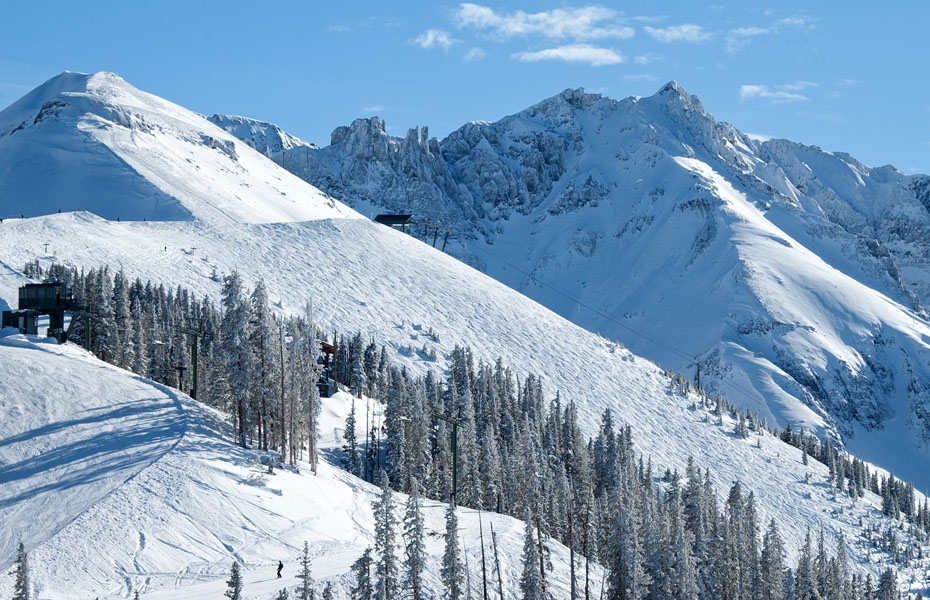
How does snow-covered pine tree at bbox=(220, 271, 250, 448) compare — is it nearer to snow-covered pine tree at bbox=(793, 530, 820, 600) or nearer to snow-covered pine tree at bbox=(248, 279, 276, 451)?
snow-covered pine tree at bbox=(248, 279, 276, 451)

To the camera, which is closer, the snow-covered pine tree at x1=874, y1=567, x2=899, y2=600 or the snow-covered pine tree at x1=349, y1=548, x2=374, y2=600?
the snow-covered pine tree at x1=349, y1=548, x2=374, y2=600

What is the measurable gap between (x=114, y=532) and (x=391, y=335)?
9170 centimetres

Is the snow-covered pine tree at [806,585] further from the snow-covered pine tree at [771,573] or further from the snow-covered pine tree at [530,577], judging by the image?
the snow-covered pine tree at [530,577]

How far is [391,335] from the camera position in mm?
143250

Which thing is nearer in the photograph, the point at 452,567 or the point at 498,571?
the point at 452,567

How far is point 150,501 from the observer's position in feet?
183

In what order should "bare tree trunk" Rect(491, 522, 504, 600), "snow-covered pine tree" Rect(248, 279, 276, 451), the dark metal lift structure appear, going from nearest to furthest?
"bare tree trunk" Rect(491, 522, 504, 600)
"snow-covered pine tree" Rect(248, 279, 276, 451)
the dark metal lift structure

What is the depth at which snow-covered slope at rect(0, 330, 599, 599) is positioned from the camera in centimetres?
4988

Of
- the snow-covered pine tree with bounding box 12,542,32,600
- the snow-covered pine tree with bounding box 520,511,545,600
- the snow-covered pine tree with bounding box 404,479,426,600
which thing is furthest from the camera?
the snow-covered pine tree with bounding box 520,511,545,600

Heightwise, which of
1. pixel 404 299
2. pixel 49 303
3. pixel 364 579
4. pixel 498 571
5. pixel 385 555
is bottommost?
pixel 498 571

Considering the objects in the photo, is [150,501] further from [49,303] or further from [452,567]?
[49,303]

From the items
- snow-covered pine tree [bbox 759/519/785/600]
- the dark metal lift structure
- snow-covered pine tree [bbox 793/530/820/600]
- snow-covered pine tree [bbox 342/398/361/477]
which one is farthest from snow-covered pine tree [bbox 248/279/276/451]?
snow-covered pine tree [bbox 793/530/820/600]

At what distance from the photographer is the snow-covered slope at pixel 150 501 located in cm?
4988

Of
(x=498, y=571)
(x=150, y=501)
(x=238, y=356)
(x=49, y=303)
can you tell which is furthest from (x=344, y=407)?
(x=498, y=571)
